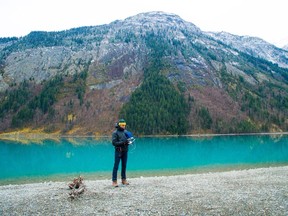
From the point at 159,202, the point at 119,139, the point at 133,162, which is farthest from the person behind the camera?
the point at 133,162

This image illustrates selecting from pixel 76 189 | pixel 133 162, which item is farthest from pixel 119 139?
pixel 133 162

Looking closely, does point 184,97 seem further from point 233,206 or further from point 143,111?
point 233,206

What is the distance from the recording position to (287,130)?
179250 millimetres

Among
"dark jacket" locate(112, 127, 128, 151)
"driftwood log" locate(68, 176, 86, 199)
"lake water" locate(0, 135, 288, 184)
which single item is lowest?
"lake water" locate(0, 135, 288, 184)

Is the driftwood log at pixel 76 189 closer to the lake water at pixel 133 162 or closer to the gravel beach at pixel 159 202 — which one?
the gravel beach at pixel 159 202

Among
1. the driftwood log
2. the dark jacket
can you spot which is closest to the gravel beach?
Answer: the driftwood log

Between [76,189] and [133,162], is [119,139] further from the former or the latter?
[133,162]

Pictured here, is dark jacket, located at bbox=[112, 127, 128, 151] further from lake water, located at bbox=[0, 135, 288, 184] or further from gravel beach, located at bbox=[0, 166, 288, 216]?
lake water, located at bbox=[0, 135, 288, 184]

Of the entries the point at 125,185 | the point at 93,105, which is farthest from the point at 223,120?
the point at 125,185

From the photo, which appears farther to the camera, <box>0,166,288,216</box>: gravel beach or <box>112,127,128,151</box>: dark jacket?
<box>112,127,128,151</box>: dark jacket

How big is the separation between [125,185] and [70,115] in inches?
7001

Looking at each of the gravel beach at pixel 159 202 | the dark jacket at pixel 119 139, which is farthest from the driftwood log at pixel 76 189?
the dark jacket at pixel 119 139

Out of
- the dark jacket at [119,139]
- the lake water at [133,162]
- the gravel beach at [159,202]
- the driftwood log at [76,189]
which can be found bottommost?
the lake water at [133,162]

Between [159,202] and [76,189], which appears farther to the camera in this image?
[76,189]
